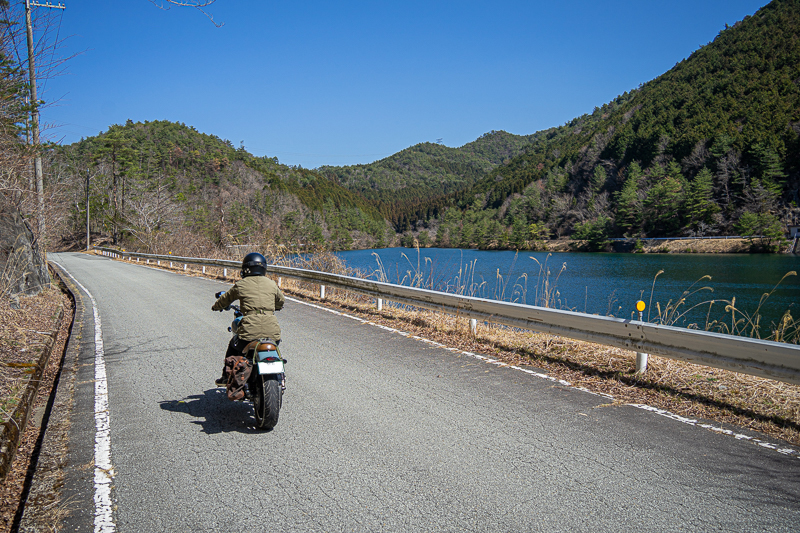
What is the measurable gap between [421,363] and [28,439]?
4.10 metres

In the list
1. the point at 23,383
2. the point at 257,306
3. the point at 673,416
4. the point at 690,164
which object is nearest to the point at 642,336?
the point at 673,416

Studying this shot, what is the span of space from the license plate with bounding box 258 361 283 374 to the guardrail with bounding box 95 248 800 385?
3.75 metres

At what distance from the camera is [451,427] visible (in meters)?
3.90

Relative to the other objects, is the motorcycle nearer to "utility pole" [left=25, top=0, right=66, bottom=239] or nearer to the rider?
the rider

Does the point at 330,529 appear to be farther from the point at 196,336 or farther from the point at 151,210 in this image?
the point at 151,210

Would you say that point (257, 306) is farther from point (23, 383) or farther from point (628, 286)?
point (628, 286)

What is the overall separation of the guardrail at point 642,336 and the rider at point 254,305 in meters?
3.61

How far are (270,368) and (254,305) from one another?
727mm

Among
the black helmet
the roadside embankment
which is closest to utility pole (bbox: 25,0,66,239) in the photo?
the roadside embankment

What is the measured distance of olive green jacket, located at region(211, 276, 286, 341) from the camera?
422cm

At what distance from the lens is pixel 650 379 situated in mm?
4949

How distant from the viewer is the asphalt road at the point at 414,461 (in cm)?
262

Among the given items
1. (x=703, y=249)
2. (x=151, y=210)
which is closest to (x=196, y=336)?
(x=151, y=210)

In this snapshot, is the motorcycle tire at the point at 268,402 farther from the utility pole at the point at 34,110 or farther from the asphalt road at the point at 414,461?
the utility pole at the point at 34,110
